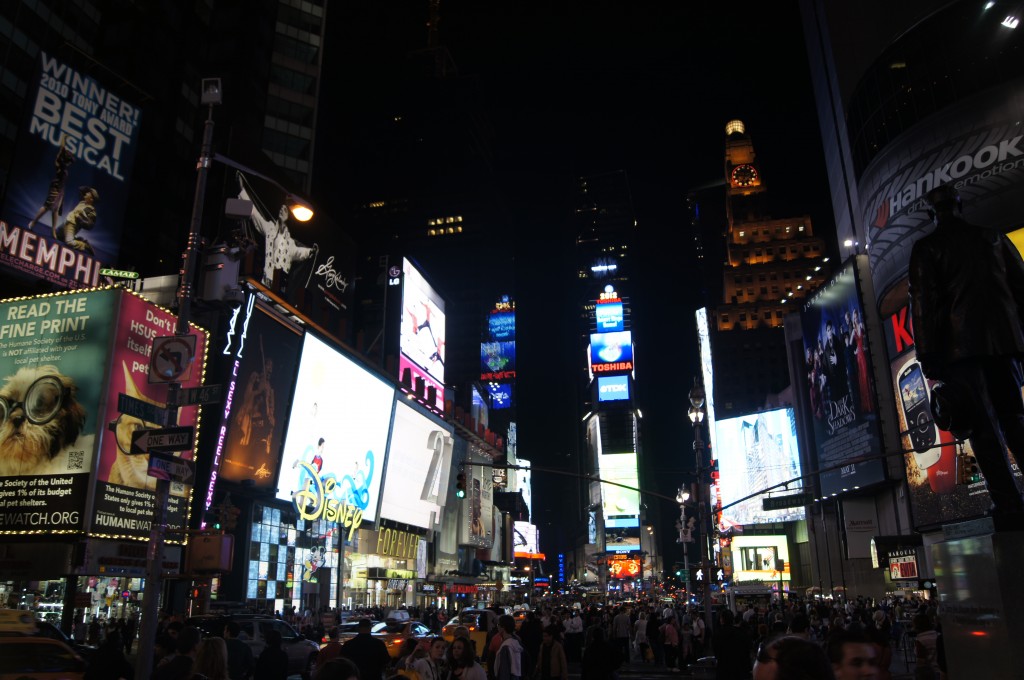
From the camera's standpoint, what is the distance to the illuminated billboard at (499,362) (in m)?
161

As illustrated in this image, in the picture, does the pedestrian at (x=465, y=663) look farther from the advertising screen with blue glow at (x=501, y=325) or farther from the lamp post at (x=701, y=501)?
the advertising screen with blue glow at (x=501, y=325)

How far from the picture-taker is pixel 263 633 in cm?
2047

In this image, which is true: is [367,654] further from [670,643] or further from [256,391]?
[256,391]

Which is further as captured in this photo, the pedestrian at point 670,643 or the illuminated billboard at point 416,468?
the illuminated billboard at point 416,468

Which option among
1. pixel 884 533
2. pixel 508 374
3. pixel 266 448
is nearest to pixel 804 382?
pixel 884 533

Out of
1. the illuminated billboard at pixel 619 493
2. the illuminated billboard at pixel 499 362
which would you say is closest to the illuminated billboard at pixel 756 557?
the illuminated billboard at pixel 619 493

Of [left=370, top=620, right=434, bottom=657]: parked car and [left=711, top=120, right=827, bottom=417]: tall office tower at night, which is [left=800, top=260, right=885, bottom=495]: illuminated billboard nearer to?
[left=370, top=620, right=434, bottom=657]: parked car

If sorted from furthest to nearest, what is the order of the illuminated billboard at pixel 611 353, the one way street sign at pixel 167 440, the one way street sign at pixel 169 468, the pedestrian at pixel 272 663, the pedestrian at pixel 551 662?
1. the illuminated billboard at pixel 611 353
2. the pedestrian at pixel 551 662
3. the one way street sign at pixel 167 440
4. the one way street sign at pixel 169 468
5. the pedestrian at pixel 272 663

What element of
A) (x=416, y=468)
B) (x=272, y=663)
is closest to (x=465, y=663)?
(x=272, y=663)

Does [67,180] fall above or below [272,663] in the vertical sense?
above

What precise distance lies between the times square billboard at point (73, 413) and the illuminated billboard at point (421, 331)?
30938 mm

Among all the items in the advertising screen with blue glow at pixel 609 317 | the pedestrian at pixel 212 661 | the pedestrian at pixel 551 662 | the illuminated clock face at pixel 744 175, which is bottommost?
the pedestrian at pixel 551 662

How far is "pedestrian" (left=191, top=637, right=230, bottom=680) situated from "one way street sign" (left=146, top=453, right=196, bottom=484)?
4461 mm

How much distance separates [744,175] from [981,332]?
176 m
